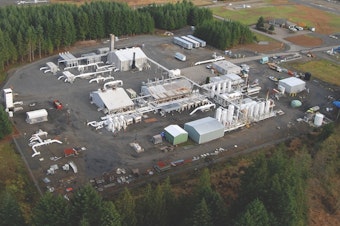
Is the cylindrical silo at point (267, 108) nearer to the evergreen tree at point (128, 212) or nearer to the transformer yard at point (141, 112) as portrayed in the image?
the transformer yard at point (141, 112)

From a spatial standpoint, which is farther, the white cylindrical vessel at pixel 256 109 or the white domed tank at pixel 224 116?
the white cylindrical vessel at pixel 256 109

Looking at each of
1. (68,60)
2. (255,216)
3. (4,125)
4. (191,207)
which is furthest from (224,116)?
(68,60)

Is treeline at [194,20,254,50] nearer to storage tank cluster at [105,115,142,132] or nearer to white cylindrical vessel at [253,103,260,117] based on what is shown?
white cylindrical vessel at [253,103,260,117]

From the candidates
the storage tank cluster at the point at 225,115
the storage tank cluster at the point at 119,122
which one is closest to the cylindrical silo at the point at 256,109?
the storage tank cluster at the point at 225,115

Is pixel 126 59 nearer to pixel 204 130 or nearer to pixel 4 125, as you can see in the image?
pixel 204 130

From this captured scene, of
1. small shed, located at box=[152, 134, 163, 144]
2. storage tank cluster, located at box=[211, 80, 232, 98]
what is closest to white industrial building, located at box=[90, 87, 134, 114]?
small shed, located at box=[152, 134, 163, 144]

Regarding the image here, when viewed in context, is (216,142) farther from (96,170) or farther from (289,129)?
(96,170)
